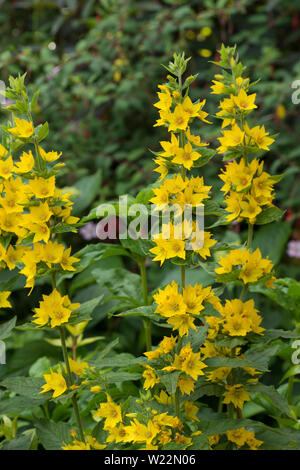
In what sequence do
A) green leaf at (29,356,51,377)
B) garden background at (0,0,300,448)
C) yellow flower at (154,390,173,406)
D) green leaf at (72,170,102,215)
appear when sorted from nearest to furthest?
yellow flower at (154,390,173,406)
green leaf at (29,356,51,377)
green leaf at (72,170,102,215)
garden background at (0,0,300,448)

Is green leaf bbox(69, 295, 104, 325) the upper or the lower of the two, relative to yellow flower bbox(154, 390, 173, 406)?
upper

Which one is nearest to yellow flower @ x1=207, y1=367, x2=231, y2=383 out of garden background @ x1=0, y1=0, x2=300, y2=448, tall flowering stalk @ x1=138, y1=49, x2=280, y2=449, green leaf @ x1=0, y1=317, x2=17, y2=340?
tall flowering stalk @ x1=138, y1=49, x2=280, y2=449

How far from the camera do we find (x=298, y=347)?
3.11 ft

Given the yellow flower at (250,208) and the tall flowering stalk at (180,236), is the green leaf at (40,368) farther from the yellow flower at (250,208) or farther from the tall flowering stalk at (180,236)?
the yellow flower at (250,208)

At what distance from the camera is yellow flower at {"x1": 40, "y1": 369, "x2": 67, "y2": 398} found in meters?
0.81

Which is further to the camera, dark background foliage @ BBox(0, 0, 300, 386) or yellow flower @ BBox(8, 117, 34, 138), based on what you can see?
dark background foliage @ BBox(0, 0, 300, 386)

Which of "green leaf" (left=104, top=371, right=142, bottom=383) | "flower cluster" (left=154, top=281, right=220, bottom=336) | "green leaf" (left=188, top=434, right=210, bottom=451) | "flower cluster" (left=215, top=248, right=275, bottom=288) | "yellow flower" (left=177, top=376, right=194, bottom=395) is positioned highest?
"flower cluster" (left=215, top=248, right=275, bottom=288)

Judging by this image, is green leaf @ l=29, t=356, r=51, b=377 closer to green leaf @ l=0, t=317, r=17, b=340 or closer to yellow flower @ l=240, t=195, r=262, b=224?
green leaf @ l=0, t=317, r=17, b=340

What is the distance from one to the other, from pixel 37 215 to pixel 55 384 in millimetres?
255

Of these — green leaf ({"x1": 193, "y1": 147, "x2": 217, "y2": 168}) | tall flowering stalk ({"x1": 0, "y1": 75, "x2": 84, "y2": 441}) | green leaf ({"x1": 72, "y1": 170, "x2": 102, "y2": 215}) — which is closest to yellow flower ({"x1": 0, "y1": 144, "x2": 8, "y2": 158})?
tall flowering stalk ({"x1": 0, "y1": 75, "x2": 84, "y2": 441})

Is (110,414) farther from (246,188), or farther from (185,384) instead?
(246,188)

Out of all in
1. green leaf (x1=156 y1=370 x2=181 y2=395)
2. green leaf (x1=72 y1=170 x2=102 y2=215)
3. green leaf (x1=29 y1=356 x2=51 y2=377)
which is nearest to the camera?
green leaf (x1=156 y1=370 x2=181 y2=395)
